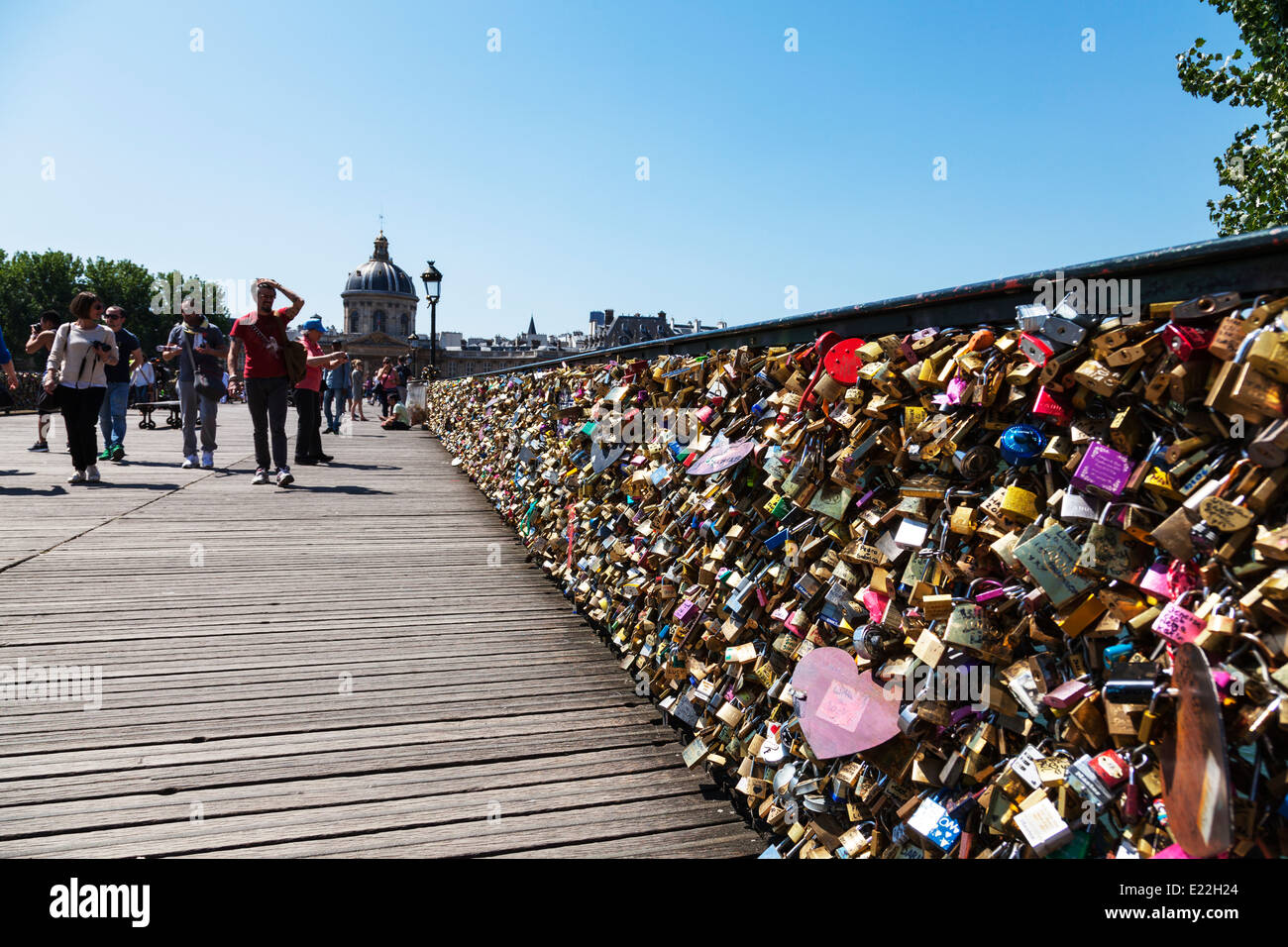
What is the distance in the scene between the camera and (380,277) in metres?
157

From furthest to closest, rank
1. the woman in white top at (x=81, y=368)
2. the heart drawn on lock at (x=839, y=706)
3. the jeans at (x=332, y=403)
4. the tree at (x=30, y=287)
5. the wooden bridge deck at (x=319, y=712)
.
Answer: the tree at (x=30, y=287), the jeans at (x=332, y=403), the woman in white top at (x=81, y=368), the wooden bridge deck at (x=319, y=712), the heart drawn on lock at (x=839, y=706)

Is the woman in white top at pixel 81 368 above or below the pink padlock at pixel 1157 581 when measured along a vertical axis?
above

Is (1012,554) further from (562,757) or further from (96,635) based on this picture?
(96,635)

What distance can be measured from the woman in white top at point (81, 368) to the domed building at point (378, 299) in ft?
493

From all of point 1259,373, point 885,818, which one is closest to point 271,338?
point 885,818

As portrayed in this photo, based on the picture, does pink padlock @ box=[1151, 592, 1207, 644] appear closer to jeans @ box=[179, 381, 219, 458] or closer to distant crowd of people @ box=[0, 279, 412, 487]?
distant crowd of people @ box=[0, 279, 412, 487]

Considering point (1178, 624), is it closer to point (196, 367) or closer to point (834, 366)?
point (834, 366)

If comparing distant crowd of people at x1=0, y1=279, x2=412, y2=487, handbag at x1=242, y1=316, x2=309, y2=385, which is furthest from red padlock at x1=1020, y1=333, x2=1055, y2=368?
handbag at x1=242, y1=316, x2=309, y2=385

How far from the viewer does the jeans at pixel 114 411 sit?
37.0 feet

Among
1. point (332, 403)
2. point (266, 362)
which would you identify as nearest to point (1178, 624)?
point (266, 362)

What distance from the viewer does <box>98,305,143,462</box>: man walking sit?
10773 millimetres

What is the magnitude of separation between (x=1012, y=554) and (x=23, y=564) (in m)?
6.32

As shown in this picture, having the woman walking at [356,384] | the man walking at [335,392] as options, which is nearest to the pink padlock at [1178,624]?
the man walking at [335,392]

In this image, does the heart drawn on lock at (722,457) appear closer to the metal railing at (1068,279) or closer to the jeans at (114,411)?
the metal railing at (1068,279)
